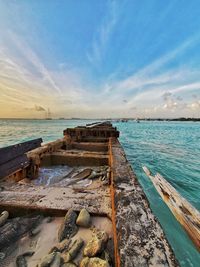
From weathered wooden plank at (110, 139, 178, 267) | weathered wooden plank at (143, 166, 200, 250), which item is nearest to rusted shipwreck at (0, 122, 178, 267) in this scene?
weathered wooden plank at (110, 139, 178, 267)

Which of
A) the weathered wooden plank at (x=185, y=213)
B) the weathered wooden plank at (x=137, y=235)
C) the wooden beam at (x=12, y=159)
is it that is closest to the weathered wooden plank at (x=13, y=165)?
the wooden beam at (x=12, y=159)

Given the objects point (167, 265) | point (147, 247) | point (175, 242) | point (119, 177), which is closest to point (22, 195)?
point (119, 177)

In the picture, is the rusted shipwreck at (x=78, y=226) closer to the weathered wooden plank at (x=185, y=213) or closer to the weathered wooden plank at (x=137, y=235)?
the weathered wooden plank at (x=137, y=235)

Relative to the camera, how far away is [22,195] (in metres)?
2.51

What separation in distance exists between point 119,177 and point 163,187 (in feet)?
8.18

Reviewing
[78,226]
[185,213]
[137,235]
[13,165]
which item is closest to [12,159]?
[13,165]

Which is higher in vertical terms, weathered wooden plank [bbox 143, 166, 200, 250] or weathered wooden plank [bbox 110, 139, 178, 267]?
weathered wooden plank [bbox 110, 139, 178, 267]

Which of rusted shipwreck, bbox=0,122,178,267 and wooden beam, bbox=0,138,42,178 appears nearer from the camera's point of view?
rusted shipwreck, bbox=0,122,178,267

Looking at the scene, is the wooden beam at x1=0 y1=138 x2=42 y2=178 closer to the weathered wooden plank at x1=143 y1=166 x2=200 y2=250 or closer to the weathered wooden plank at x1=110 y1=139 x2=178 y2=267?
the weathered wooden plank at x1=110 y1=139 x2=178 y2=267

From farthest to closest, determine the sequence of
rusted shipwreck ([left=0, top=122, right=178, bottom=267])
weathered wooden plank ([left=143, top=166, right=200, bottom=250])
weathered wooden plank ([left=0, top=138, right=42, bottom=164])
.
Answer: weathered wooden plank ([left=0, top=138, right=42, bottom=164]) < weathered wooden plank ([left=143, top=166, right=200, bottom=250]) < rusted shipwreck ([left=0, top=122, right=178, bottom=267])

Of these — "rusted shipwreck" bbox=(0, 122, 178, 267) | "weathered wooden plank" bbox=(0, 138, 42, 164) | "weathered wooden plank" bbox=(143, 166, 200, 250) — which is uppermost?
"weathered wooden plank" bbox=(0, 138, 42, 164)

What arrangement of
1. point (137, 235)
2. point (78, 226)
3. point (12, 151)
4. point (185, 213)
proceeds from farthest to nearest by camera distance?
1. point (12, 151)
2. point (185, 213)
3. point (78, 226)
4. point (137, 235)

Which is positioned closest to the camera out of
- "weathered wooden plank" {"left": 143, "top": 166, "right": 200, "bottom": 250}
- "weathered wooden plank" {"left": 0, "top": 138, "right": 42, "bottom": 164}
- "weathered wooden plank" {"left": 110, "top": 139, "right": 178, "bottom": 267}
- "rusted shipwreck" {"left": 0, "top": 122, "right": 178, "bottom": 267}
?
"weathered wooden plank" {"left": 110, "top": 139, "right": 178, "bottom": 267}

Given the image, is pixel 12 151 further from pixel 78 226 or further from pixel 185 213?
pixel 185 213
